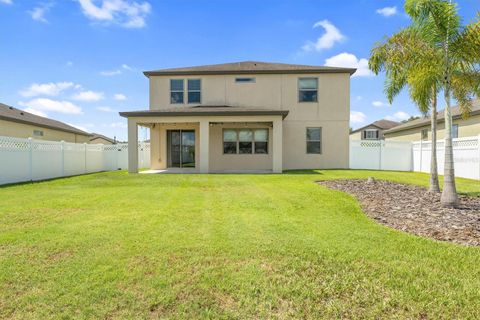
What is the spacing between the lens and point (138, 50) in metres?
15.2

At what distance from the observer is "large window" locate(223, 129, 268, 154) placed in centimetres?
1645

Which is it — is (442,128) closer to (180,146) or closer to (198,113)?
(198,113)

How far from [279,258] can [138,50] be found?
15.0 meters

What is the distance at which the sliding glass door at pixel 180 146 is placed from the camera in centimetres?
1697

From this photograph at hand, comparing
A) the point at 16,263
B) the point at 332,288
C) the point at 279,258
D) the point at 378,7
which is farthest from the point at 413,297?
the point at 378,7

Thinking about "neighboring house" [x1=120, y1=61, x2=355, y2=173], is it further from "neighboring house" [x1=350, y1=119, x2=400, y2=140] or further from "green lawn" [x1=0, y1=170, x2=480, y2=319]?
"neighboring house" [x1=350, y1=119, x2=400, y2=140]

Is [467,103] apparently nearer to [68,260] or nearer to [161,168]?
[68,260]

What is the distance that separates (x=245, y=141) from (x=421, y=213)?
1144 centimetres

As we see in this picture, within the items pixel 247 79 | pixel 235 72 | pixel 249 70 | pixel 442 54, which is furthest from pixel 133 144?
pixel 442 54

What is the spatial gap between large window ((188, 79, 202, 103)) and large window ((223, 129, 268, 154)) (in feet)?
8.99

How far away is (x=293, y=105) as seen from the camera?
654 inches

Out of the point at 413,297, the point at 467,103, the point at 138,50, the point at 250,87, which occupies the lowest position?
the point at 413,297

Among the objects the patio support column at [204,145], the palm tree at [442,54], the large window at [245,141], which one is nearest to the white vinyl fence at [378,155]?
the large window at [245,141]

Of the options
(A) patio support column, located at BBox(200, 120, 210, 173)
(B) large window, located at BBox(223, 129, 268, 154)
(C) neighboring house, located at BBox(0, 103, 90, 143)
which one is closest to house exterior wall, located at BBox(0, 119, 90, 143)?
(C) neighboring house, located at BBox(0, 103, 90, 143)
